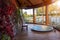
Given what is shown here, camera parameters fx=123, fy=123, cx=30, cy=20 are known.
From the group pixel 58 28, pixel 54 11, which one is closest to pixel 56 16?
pixel 54 11

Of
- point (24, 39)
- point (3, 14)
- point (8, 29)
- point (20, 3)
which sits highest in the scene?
point (20, 3)

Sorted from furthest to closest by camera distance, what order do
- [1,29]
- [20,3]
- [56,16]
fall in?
[56,16], [20,3], [1,29]

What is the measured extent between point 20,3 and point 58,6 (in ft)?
7.51

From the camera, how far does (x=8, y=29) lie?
111cm

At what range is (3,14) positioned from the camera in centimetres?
109

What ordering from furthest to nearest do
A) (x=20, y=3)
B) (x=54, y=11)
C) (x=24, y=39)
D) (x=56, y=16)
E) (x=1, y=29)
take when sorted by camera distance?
1. (x=54, y=11)
2. (x=56, y=16)
3. (x=20, y=3)
4. (x=24, y=39)
5. (x=1, y=29)

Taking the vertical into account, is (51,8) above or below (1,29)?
above

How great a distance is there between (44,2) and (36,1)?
0.22 m

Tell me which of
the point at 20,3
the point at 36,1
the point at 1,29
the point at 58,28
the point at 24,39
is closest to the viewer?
the point at 1,29

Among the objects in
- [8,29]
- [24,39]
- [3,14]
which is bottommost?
[24,39]

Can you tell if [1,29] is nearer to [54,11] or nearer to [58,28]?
[58,28]

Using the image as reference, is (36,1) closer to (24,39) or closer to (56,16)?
(24,39)

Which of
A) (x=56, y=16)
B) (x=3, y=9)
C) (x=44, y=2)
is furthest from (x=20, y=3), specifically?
(x=56, y=16)

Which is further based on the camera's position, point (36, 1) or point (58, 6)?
point (58, 6)
